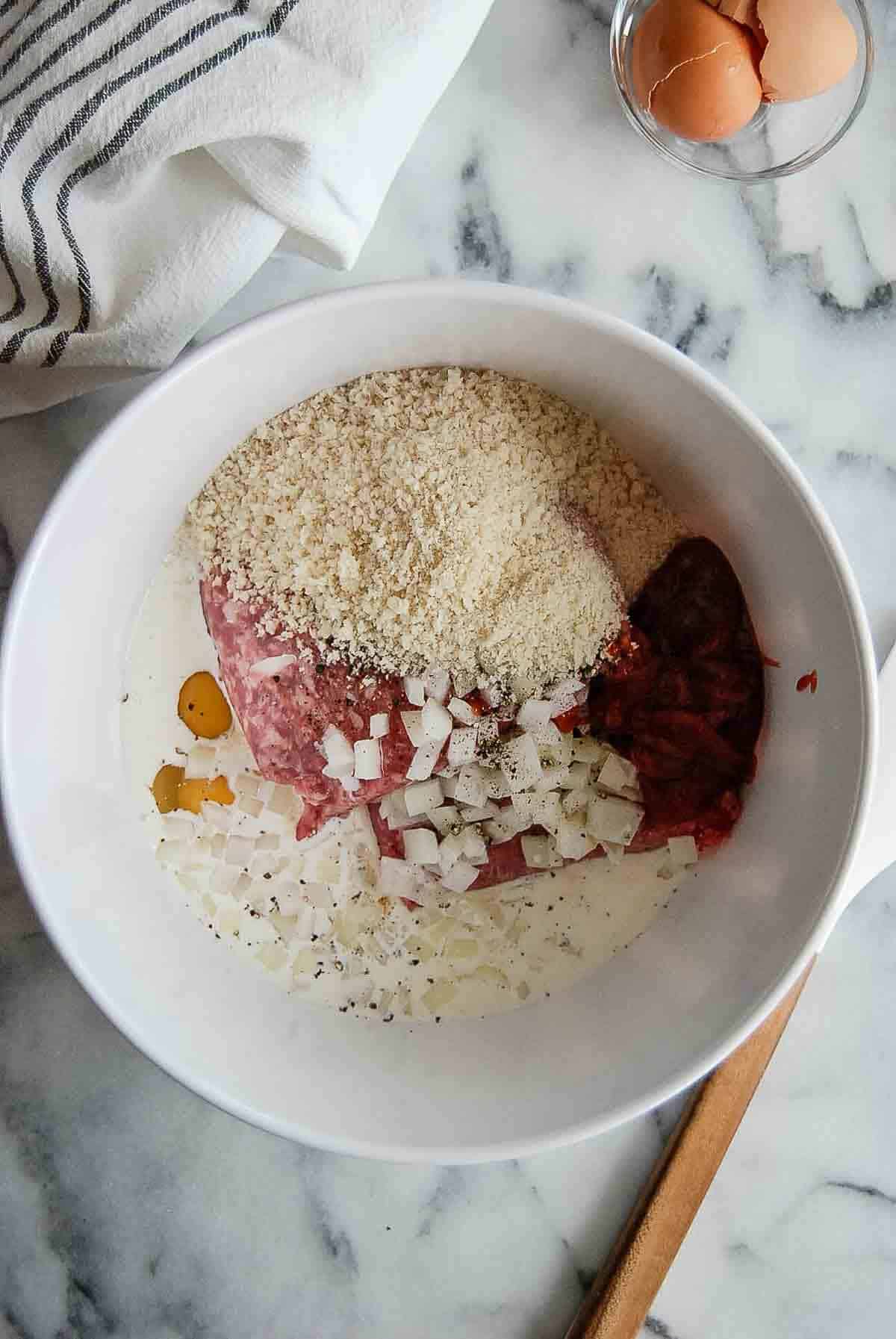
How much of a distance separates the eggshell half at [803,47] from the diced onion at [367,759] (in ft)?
2.31

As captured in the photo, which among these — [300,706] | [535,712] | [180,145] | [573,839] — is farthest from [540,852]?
[180,145]

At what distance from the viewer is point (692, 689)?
1.03 meters

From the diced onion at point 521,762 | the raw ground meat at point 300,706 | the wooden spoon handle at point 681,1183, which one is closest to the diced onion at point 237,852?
the raw ground meat at point 300,706

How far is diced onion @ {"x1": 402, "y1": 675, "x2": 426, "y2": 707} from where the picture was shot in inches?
40.2

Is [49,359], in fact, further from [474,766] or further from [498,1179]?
[498,1179]

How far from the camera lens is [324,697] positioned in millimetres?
1043

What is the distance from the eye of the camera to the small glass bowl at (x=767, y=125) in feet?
3.32

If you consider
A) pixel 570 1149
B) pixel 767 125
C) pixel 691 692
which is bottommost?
pixel 570 1149

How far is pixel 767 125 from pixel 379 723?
70cm

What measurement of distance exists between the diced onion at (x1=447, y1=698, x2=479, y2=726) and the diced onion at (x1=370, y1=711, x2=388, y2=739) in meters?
0.06

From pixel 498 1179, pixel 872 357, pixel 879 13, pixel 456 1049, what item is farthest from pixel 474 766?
pixel 879 13

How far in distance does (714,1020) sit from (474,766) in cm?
32

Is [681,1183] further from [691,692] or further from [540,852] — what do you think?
[691,692]

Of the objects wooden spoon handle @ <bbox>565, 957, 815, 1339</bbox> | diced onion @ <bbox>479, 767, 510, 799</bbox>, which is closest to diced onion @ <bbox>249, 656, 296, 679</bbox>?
diced onion @ <bbox>479, 767, 510, 799</bbox>
